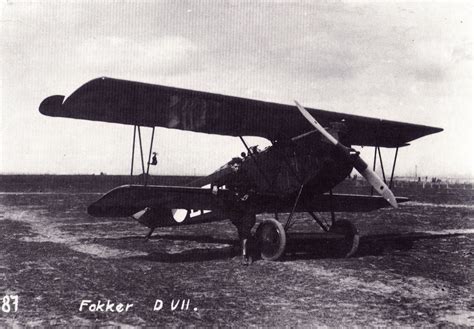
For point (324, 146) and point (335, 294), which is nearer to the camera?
point (335, 294)

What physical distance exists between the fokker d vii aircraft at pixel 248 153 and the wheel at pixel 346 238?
2 centimetres

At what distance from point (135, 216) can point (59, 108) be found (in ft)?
14.8

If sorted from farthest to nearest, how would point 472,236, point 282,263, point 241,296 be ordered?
point 472,236 → point 282,263 → point 241,296

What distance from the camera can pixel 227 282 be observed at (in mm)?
6699

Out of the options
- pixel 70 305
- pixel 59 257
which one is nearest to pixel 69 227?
pixel 59 257

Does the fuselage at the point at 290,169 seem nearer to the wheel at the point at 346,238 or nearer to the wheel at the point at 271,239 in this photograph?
the wheel at the point at 271,239

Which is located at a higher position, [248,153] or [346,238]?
[248,153]

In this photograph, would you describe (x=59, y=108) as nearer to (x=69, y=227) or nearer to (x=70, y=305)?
(x=70, y=305)

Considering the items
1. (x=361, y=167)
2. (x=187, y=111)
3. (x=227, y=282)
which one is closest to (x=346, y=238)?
(x=361, y=167)

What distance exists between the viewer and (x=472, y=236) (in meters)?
12.9

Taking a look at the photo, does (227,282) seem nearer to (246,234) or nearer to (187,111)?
(246,234)

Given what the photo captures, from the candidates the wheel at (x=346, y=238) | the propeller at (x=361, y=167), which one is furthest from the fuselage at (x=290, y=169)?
the wheel at (x=346, y=238)

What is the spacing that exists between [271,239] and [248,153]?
1.88m

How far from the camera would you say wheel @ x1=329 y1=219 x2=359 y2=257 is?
358 inches
